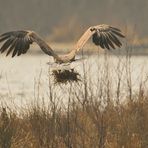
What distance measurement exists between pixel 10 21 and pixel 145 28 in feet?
26.7

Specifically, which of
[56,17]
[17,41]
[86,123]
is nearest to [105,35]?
[17,41]

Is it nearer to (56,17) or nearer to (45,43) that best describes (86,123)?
(45,43)

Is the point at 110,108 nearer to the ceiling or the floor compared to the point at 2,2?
A: nearer to the floor

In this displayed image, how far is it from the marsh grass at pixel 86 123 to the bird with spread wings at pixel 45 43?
0.49 meters

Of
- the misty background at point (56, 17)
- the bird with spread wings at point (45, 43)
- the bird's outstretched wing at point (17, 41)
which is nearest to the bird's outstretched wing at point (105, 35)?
the bird with spread wings at point (45, 43)

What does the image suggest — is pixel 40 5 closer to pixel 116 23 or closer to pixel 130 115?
pixel 116 23

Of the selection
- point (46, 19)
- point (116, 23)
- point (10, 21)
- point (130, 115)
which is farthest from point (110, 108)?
point (46, 19)

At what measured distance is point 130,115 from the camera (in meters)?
8.59

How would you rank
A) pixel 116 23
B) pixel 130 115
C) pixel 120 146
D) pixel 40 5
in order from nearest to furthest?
1. pixel 120 146
2. pixel 130 115
3. pixel 116 23
4. pixel 40 5

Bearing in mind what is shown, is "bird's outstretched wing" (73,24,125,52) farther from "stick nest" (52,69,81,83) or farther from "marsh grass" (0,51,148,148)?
"stick nest" (52,69,81,83)

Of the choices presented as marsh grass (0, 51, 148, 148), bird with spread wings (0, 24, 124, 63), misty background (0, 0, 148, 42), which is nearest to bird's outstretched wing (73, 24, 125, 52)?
bird with spread wings (0, 24, 124, 63)

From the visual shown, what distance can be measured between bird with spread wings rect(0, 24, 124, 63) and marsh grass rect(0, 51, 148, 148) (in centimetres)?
49

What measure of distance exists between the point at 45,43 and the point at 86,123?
2484 millimetres

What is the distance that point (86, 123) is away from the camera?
347 inches
